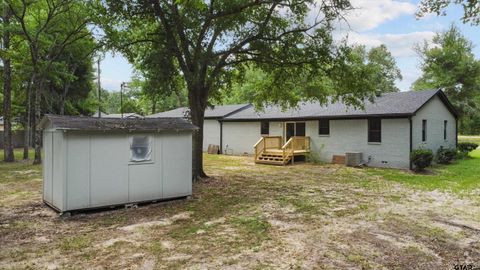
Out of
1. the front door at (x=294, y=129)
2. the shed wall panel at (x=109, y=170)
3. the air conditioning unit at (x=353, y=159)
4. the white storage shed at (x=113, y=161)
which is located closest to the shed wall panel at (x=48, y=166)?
the white storage shed at (x=113, y=161)

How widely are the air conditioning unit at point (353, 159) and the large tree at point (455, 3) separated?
10.5 m

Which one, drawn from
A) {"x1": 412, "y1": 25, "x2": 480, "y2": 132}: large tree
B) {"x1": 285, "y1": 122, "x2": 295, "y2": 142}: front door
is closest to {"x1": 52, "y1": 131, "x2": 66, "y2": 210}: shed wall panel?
{"x1": 285, "y1": 122, "x2": 295, "y2": 142}: front door

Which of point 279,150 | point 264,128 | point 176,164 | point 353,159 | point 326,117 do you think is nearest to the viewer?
point 176,164

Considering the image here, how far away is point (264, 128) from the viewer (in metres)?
22.0

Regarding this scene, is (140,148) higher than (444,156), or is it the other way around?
(140,148)

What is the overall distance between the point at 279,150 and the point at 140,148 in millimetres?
11600

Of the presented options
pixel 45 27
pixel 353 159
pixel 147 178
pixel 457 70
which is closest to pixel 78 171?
pixel 147 178

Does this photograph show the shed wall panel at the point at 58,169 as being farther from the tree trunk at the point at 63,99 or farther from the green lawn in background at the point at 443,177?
the tree trunk at the point at 63,99

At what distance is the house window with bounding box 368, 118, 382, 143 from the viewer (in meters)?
16.6

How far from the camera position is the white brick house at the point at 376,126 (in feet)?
51.8

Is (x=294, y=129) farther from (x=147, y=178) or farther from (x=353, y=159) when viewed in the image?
(x=147, y=178)

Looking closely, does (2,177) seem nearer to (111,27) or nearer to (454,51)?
(111,27)

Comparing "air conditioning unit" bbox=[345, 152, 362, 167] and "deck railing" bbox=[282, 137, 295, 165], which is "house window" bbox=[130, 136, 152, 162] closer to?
"deck railing" bbox=[282, 137, 295, 165]

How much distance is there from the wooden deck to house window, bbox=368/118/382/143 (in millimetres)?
3604
